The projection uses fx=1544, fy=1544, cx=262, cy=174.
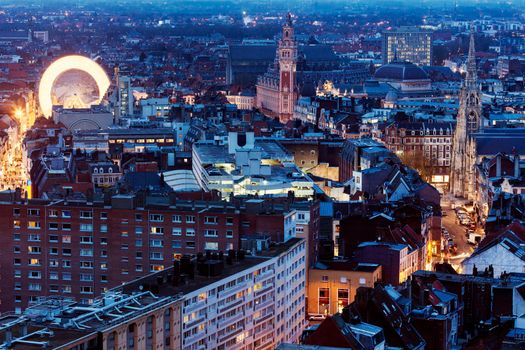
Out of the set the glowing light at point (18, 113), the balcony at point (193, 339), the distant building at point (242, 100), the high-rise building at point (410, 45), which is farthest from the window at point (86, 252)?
the high-rise building at point (410, 45)

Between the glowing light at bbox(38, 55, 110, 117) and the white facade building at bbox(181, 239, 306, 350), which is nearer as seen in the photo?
the white facade building at bbox(181, 239, 306, 350)

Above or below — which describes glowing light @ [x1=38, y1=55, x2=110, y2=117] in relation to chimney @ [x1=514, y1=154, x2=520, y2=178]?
above

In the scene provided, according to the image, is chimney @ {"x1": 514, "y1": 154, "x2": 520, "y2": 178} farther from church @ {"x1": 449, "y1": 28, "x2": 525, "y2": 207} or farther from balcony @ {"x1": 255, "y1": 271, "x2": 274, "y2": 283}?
balcony @ {"x1": 255, "y1": 271, "x2": 274, "y2": 283}

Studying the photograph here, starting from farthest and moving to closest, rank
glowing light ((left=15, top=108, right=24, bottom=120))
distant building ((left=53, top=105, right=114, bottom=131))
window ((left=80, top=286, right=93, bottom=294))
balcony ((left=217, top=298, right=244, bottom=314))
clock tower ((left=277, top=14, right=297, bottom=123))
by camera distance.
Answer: clock tower ((left=277, top=14, right=297, bottom=123)) → glowing light ((left=15, top=108, right=24, bottom=120)) → distant building ((left=53, top=105, right=114, bottom=131)) → window ((left=80, top=286, right=93, bottom=294)) → balcony ((left=217, top=298, right=244, bottom=314))

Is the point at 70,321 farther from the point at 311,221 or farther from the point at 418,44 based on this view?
the point at 418,44

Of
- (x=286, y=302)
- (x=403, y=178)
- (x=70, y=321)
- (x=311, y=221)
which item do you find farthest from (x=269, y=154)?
(x=70, y=321)

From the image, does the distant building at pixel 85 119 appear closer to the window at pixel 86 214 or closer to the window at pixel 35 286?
the window at pixel 86 214

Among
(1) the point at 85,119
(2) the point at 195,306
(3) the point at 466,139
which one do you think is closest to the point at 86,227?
(2) the point at 195,306

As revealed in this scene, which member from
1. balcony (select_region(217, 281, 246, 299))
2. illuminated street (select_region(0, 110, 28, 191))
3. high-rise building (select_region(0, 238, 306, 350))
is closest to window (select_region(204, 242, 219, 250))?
high-rise building (select_region(0, 238, 306, 350))
